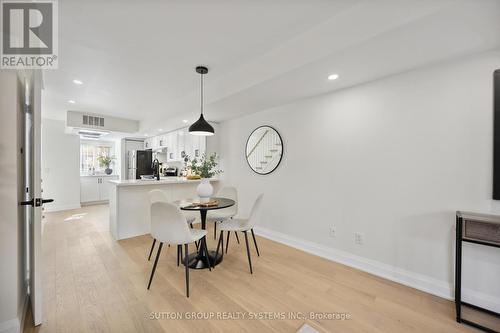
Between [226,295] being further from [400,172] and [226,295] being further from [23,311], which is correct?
[400,172]

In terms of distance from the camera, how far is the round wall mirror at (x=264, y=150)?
3462 mm

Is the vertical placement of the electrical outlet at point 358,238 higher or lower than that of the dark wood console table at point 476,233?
lower

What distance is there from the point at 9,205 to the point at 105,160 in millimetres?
6434

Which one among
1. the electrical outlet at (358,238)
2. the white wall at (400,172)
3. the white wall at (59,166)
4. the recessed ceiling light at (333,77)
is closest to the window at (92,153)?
the white wall at (59,166)

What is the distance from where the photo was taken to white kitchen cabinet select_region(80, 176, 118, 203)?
6168 millimetres

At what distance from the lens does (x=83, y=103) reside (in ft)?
13.6

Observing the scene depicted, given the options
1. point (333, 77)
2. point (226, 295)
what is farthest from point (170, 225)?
point (333, 77)

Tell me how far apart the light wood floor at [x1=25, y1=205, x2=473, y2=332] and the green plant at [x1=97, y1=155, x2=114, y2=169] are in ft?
15.8

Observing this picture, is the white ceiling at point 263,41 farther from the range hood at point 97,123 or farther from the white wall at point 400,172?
the range hood at point 97,123

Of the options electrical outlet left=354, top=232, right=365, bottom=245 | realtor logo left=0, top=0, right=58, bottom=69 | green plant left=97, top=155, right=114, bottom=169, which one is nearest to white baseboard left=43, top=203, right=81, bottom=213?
green plant left=97, top=155, right=114, bottom=169

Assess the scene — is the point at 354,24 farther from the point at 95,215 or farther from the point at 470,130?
the point at 95,215

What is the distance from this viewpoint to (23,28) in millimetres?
1615

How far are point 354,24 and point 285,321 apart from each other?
2.49 m

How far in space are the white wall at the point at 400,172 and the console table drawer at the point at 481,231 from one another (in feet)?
1.19
